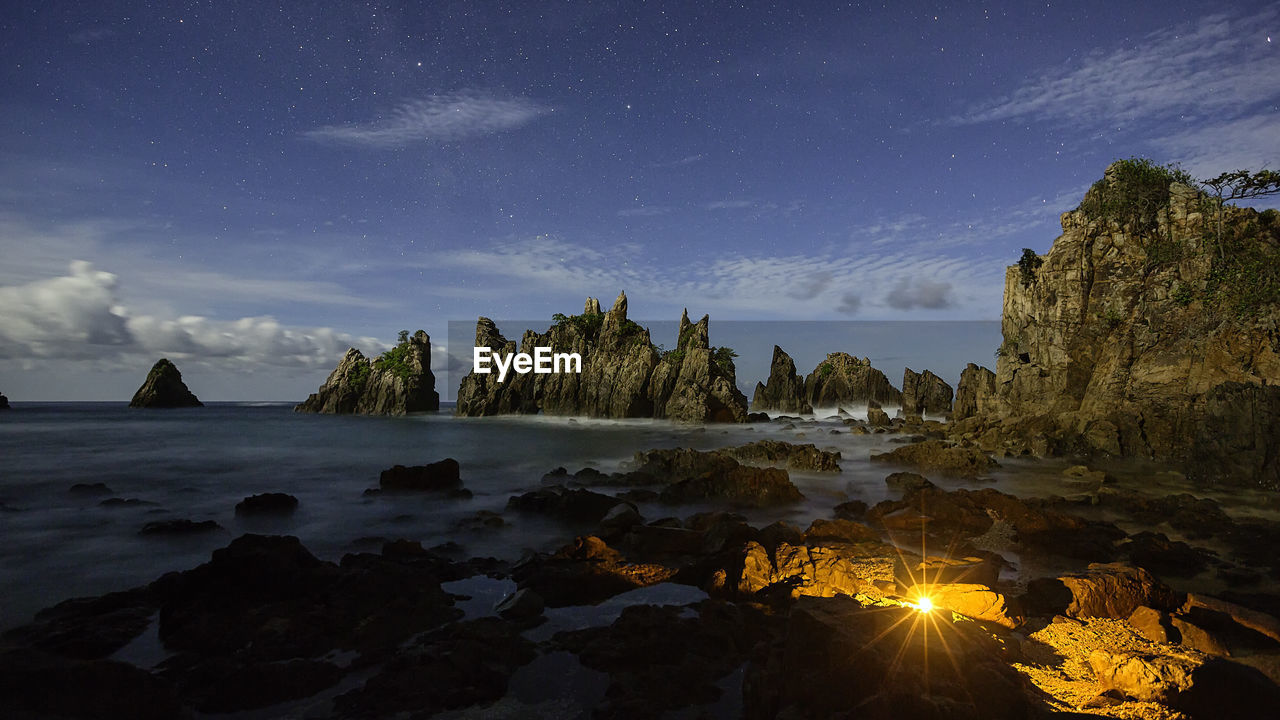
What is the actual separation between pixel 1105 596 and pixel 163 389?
183553 millimetres

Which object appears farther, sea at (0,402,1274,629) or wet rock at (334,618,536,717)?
sea at (0,402,1274,629)

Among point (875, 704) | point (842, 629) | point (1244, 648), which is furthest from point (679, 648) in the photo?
point (1244, 648)

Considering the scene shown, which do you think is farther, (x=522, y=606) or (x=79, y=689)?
(x=522, y=606)

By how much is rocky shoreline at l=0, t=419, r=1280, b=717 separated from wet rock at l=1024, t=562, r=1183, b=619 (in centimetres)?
3

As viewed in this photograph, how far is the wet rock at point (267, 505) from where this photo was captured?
52.9ft

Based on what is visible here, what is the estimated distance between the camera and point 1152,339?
28.8m

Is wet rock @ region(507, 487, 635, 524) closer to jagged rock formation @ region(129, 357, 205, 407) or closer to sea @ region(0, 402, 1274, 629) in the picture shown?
sea @ region(0, 402, 1274, 629)

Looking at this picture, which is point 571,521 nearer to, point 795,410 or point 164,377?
point 795,410

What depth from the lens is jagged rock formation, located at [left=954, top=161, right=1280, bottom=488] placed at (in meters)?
20.3

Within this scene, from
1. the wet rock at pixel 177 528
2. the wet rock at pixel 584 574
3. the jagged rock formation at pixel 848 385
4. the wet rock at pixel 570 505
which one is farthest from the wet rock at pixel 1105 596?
the jagged rock formation at pixel 848 385

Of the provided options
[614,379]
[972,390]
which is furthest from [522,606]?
[614,379]

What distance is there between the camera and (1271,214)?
2864 centimetres

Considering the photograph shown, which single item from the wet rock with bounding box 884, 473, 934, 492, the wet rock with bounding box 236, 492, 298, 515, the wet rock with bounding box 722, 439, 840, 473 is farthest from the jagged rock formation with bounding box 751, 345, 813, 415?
the wet rock with bounding box 236, 492, 298, 515

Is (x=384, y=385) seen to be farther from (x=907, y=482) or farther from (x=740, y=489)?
(x=907, y=482)
